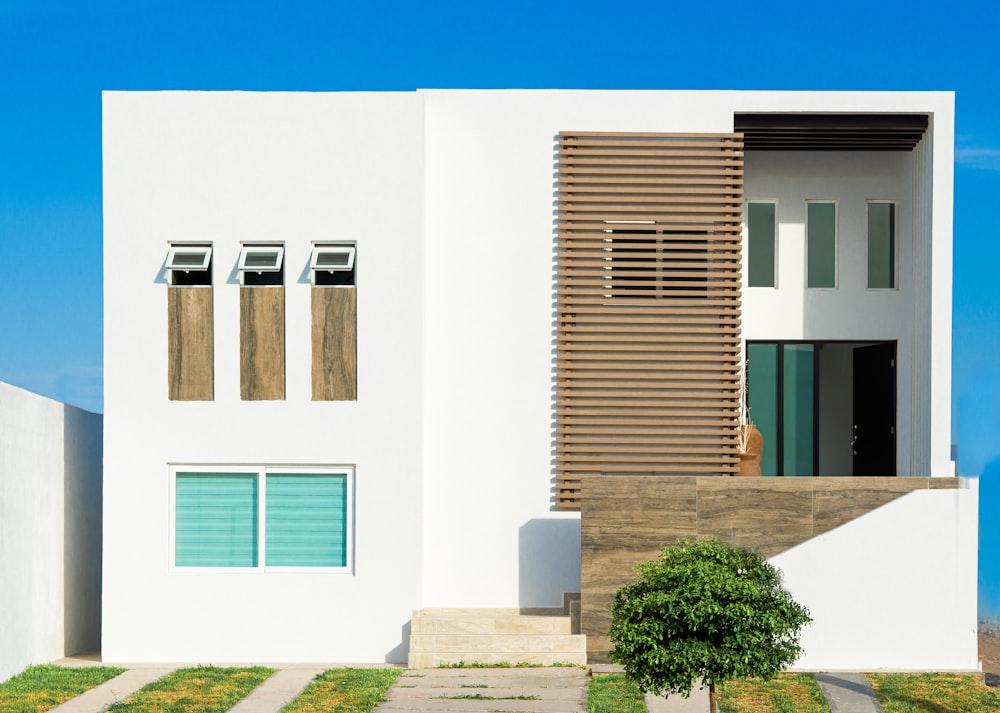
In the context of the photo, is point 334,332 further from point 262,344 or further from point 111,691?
point 111,691

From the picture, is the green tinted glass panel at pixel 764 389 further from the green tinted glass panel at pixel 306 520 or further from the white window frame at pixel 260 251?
the white window frame at pixel 260 251

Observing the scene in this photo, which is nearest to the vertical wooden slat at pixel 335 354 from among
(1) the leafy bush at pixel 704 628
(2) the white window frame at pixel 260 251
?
(2) the white window frame at pixel 260 251

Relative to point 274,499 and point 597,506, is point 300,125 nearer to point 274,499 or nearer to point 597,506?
point 274,499

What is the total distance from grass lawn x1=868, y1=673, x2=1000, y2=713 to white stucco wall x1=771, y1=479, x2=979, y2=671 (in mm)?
416

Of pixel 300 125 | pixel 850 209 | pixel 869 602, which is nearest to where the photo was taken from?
pixel 869 602

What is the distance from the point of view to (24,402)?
13.7m

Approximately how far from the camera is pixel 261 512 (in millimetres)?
14547

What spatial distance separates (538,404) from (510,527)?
4.94ft

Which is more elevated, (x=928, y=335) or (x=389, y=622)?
(x=928, y=335)

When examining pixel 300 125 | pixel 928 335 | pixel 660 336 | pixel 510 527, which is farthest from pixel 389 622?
pixel 928 335

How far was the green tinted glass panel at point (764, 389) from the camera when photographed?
16.8m

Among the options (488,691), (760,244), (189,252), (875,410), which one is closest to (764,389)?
(875,410)

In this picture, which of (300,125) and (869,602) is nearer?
(869,602)

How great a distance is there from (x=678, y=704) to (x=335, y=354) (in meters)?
5.47
